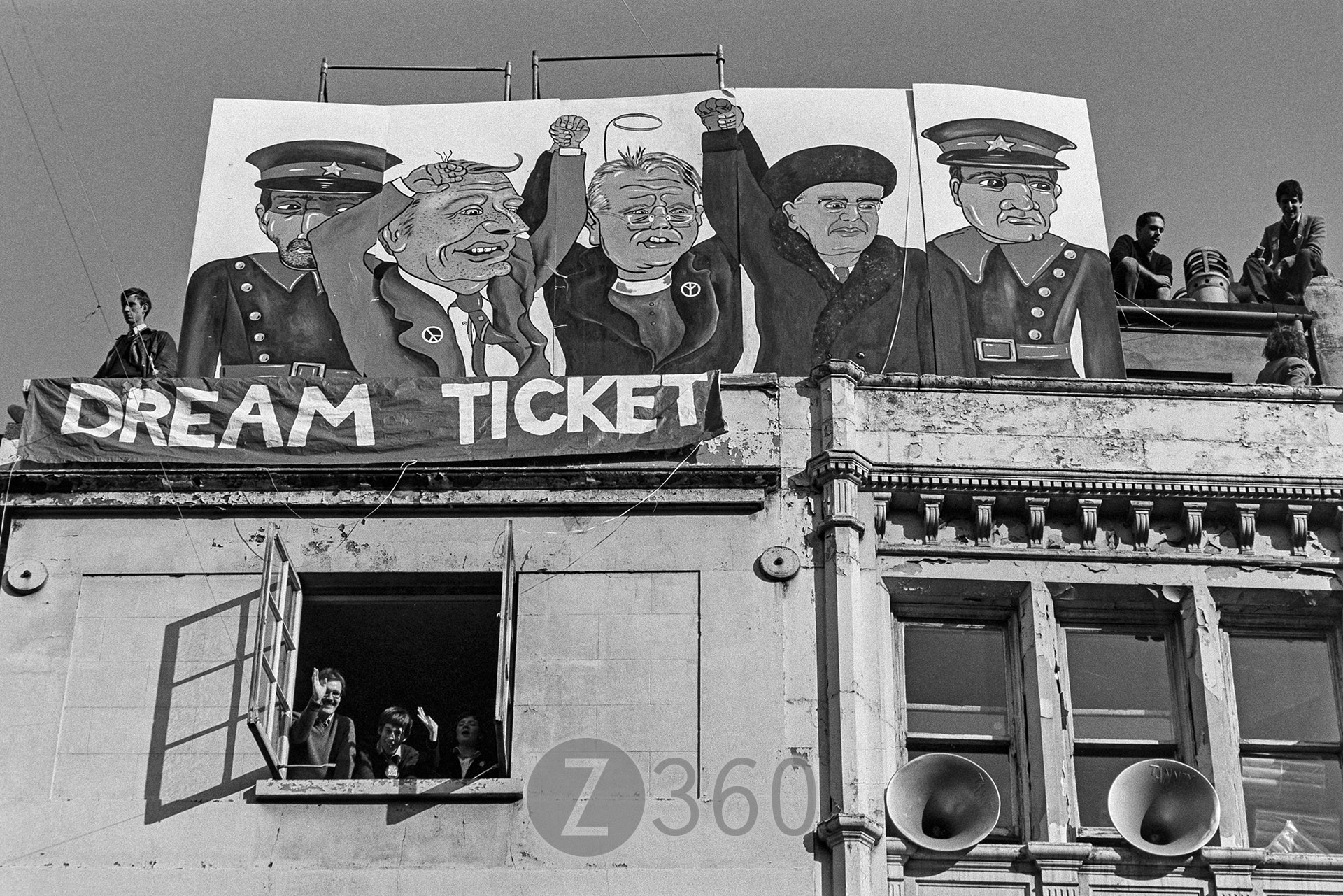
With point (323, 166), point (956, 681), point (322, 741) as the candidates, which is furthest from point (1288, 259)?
point (322, 741)

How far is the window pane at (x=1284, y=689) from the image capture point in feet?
59.6

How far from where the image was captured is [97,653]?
17859mm

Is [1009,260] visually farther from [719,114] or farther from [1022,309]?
[719,114]

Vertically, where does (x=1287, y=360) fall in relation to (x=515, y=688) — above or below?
above

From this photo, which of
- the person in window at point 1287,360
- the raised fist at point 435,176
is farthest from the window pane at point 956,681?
the raised fist at point 435,176

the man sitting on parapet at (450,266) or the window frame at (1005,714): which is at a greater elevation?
the man sitting on parapet at (450,266)

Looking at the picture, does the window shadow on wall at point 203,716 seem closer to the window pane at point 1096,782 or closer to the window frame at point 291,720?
the window frame at point 291,720

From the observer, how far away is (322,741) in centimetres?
1789

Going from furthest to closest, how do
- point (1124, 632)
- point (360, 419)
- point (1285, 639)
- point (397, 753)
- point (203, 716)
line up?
1. point (360, 419)
2. point (1285, 639)
3. point (1124, 632)
4. point (397, 753)
5. point (203, 716)

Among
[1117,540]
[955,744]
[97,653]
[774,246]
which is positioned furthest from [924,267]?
[97,653]

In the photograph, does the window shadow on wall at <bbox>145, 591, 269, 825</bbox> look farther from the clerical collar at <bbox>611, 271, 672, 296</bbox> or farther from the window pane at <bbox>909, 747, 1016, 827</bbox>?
the clerical collar at <bbox>611, 271, 672, 296</bbox>

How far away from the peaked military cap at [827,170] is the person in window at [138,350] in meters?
7.48

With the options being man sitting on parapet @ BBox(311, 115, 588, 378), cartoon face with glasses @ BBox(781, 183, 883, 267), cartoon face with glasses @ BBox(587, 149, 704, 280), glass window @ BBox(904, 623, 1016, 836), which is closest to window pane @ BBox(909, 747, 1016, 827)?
glass window @ BBox(904, 623, 1016, 836)

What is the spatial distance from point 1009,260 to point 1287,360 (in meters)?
3.86
